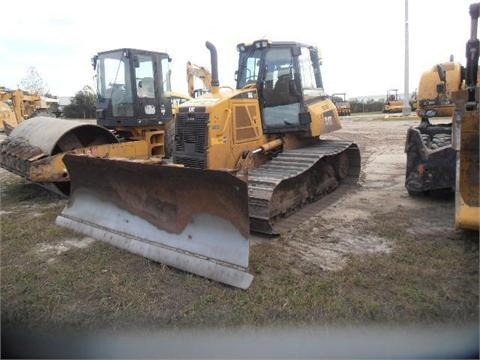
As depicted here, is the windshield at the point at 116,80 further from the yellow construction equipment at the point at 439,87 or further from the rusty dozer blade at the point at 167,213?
the yellow construction equipment at the point at 439,87

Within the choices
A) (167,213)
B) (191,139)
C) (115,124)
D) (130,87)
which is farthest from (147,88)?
(167,213)

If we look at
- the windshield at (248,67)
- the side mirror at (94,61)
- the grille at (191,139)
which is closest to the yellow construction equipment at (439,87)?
the windshield at (248,67)

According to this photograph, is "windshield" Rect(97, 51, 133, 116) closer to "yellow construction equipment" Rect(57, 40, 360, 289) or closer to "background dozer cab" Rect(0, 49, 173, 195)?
"background dozer cab" Rect(0, 49, 173, 195)

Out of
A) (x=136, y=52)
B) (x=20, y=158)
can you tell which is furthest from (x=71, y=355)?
(x=136, y=52)

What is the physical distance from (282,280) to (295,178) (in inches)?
87.6

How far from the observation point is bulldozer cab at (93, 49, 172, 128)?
859 cm

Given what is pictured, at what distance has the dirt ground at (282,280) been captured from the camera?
3301 millimetres

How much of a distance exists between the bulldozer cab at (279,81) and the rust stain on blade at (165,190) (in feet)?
7.76

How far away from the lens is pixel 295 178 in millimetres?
5871

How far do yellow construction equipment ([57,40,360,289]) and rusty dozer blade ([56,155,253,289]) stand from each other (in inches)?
0.5

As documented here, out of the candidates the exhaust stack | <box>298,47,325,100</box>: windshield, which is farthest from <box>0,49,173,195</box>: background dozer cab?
<box>298,47,325,100</box>: windshield

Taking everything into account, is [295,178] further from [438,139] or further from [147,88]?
[147,88]

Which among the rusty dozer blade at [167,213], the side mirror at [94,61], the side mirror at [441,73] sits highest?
the side mirror at [94,61]

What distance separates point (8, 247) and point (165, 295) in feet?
7.57
